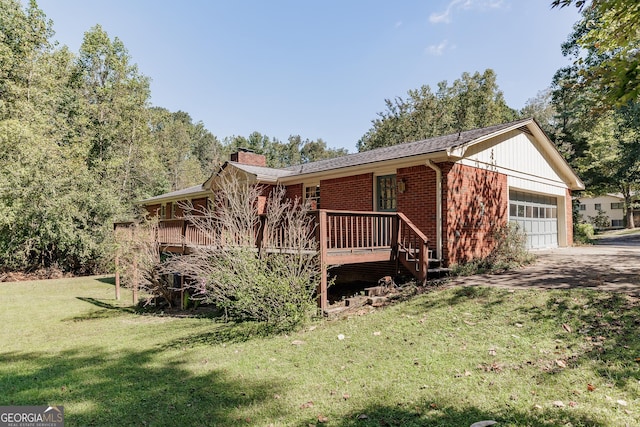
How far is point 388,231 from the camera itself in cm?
929

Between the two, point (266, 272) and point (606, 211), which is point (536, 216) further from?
point (606, 211)

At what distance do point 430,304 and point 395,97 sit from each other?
32508 mm

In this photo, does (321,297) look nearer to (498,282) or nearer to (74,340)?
(498,282)

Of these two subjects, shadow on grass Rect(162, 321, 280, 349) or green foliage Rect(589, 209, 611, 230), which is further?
green foliage Rect(589, 209, 611, 230)

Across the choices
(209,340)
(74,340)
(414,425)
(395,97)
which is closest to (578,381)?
(414,425)

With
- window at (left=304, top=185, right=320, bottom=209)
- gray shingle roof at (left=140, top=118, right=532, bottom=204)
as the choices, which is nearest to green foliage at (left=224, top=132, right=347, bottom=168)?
gray shingle roof at (left=140, top=118, right=532, bottom=204)

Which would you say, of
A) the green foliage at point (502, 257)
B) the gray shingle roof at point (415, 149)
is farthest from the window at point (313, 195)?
the green foliage at point (502, 257)

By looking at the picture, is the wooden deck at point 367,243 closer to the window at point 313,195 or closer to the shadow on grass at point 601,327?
the shadow on grass at point 601,327

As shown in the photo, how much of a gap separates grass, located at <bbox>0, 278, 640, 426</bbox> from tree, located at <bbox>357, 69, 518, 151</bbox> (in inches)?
1182

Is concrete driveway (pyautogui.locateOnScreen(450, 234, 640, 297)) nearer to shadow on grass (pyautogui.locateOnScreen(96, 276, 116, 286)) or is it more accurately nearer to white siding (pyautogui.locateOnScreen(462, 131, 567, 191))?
white siding (pyautogui.locateOnScreen(462, 131, 567, 191))

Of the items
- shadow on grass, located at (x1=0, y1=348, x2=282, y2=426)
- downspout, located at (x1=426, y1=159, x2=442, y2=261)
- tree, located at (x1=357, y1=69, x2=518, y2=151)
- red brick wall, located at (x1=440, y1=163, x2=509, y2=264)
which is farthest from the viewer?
tree, located at (x1=357, y1=69, x2=518, y2=151)

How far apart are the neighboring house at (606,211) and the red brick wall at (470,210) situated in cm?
3847

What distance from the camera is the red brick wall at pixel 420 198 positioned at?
31.3 feet

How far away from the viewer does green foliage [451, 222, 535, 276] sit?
30.5 ft
